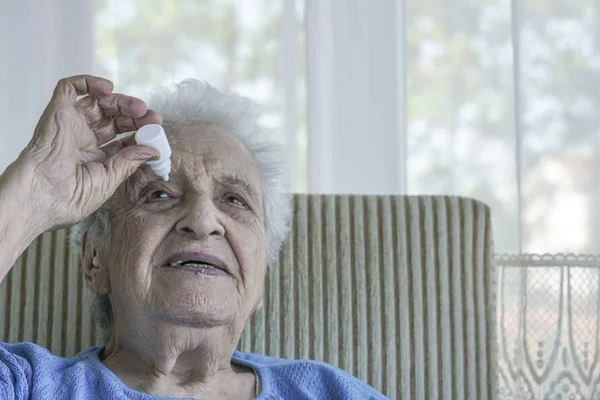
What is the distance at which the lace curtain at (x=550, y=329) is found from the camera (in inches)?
73.8

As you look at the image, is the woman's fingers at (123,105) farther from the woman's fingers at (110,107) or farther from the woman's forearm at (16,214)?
the woman's forearm at (16,214)

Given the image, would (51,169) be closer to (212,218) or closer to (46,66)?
(212,218)

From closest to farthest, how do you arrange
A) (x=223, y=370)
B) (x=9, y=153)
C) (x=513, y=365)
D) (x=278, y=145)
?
(x=223, y=370), (x=278, y=145), (x=513, y=365), (x=9, y=153)

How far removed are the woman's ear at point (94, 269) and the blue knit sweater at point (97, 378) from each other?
12cm

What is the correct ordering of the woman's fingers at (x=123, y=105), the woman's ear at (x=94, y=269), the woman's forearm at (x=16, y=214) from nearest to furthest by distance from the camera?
the woman's forearm at (x=16, y=214)
the woman's fingers at (x=123, y=105)
the woman's ear at (x=94, y=269)

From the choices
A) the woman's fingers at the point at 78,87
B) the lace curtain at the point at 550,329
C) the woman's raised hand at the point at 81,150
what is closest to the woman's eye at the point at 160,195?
the woman's raised hand at the point at 81,150

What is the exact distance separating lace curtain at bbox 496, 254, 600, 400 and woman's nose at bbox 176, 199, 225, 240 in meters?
0.83

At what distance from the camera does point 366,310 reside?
1.65 m

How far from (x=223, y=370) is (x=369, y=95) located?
912 mm

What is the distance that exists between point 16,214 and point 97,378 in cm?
36

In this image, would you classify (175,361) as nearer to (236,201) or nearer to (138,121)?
(236,201)

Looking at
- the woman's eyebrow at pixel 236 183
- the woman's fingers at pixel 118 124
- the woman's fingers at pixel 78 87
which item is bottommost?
the woman's eyebrow at pixel 236 183

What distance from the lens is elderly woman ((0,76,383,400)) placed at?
4.21 feet

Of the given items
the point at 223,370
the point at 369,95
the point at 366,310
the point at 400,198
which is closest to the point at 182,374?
the point at 223,370
